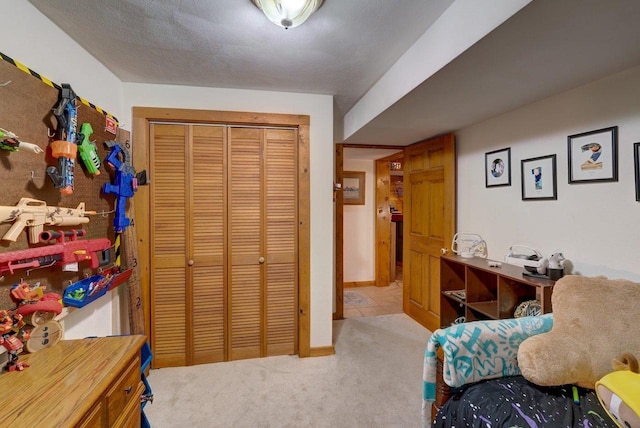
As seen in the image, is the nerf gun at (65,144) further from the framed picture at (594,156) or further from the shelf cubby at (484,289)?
the framed picture at (594,156)

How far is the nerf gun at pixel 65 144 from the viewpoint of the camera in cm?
136

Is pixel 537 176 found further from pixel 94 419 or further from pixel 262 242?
pixel 94 419

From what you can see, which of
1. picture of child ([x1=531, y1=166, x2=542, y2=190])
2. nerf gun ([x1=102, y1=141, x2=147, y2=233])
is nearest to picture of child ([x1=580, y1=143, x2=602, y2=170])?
picture of child ([x1=531, y1=166, x2=542, y2=190])

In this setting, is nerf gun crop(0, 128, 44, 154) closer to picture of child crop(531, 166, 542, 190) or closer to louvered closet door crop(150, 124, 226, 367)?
louvered closet door crop(150, 124, 226, 367)

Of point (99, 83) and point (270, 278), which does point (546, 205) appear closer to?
point (270, 278)

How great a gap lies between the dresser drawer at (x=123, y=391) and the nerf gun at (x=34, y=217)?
70 cm

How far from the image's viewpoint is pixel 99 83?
192 centimetres

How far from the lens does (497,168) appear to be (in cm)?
231

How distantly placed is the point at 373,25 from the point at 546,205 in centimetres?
163

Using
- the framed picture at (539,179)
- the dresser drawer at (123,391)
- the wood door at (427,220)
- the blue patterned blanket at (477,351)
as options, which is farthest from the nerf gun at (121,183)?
the framed picture at (539,179)

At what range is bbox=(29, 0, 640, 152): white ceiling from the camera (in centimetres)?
115

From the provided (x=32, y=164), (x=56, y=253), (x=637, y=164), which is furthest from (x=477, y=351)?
(x=32, y=164)

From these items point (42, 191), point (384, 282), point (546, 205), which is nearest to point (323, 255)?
point (546, 205)

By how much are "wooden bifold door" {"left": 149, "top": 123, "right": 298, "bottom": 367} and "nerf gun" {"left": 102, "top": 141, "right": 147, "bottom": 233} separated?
0.26 metres
